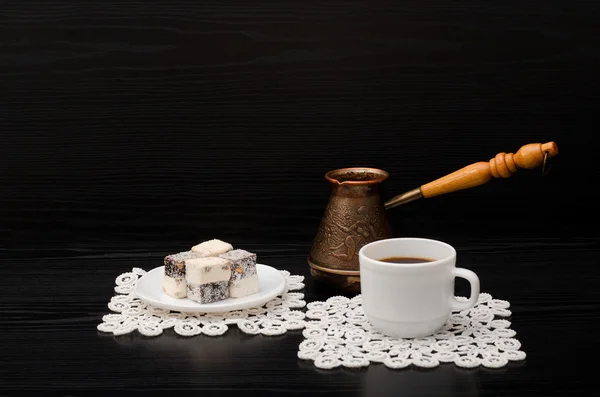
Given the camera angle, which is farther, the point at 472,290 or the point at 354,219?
the point at 354,219

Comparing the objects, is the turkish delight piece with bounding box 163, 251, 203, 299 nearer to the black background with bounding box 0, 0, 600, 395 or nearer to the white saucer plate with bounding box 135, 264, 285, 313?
the white saucer plate with bounding box 135, 264, 285, 313

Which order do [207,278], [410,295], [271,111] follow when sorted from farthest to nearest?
[271,111], [207,278], [410,295]

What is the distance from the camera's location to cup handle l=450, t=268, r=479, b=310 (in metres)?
1.29

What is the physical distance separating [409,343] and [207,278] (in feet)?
0.97

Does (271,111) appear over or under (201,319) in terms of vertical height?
over

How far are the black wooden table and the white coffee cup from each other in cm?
7

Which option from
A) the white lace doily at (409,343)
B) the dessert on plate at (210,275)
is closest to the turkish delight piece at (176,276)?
the dessert on plate at (210,275)

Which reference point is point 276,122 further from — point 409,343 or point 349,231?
point 409,343

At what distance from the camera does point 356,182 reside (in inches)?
57.1

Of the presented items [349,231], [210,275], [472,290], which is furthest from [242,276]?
[472,290]

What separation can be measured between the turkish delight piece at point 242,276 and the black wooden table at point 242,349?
0.21ft

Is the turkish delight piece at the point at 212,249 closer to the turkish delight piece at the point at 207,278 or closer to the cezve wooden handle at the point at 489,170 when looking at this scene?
the turkish delight piece at the point at 207,278

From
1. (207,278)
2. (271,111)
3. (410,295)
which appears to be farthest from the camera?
(271,111)

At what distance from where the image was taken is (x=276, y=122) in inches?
66.9
